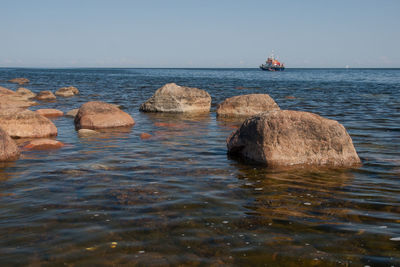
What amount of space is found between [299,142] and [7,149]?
707 cm

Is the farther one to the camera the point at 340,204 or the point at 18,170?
the point at 18,170

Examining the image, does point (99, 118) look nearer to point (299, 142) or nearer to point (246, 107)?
point (246, 107)

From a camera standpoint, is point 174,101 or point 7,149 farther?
point 174,101

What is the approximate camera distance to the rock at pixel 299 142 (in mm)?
8531

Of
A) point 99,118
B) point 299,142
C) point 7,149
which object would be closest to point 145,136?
point 99,118

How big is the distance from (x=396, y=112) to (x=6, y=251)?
19.1m

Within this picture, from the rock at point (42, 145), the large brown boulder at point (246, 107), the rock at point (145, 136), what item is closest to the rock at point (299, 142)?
the rock at point (145, 136)

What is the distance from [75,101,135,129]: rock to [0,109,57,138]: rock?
1.86 meters

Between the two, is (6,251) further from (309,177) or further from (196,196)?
(309,177)

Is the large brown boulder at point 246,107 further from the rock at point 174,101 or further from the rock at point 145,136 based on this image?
the rock at point 145,136

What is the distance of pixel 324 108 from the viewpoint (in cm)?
2117

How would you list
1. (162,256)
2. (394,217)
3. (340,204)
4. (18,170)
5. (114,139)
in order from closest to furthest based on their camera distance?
(162,256)
(394,217)
(340,204)
(18,170)
(114,139)

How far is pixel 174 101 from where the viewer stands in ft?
61.8

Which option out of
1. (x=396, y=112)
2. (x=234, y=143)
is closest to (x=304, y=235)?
(x=234, y=143)
